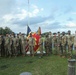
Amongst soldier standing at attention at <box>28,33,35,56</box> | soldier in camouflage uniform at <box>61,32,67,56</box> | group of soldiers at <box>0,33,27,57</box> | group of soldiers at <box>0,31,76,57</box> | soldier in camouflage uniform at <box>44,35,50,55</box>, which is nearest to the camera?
soldier in camouflage uniform at <box>61,32,67,56</box>

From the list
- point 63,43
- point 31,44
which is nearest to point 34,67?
point 63,43

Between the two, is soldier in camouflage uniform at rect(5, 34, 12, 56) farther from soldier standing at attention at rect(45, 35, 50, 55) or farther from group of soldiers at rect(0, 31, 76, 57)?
soldier standing at attention at rect(45, 35, 50, 55)

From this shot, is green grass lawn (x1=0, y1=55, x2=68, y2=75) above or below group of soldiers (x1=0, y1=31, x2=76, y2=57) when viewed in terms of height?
below

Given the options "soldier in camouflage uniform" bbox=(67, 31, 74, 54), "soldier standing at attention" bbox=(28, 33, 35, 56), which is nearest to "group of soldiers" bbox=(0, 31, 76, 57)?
"soldier standing at attention" bbox=(28, 33, 35, 56)

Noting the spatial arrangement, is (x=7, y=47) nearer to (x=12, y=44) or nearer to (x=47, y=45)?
(x=12, y=44)

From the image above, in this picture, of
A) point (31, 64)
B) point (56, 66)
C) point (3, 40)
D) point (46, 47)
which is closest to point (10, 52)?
point (3, 40)

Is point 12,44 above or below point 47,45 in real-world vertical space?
above

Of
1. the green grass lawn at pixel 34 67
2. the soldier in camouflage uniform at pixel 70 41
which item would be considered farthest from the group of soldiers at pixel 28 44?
the green grass lawn at pixel 34 67

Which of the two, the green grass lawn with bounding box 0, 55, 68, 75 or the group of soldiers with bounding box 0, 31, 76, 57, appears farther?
the group of soldiers with bounding box 0, 31, 76, 57

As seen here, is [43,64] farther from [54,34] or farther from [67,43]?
[54,34]

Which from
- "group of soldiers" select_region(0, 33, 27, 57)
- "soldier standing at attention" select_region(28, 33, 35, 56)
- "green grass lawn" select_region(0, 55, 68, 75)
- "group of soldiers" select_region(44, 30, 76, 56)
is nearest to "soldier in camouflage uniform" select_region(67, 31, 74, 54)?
"group of soldiers" select_region(44, 30, 76, 56)

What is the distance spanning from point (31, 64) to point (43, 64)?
78 cm

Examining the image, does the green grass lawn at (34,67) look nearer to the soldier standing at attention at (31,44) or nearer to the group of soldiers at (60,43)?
the group of soldiers at (60,43)

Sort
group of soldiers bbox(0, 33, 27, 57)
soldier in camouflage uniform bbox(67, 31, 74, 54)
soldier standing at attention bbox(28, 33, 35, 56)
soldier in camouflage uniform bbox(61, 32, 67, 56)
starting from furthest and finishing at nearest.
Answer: group of soldiers bbox(0, 33, 27, 57) → soldier standing at attention bbox(28, 33, 35, 56) → soldier in camouflage uniform bbox(61, 32, 67, 56) → soldier in camouflage uniform bbox(67, 31, 74, 54)
